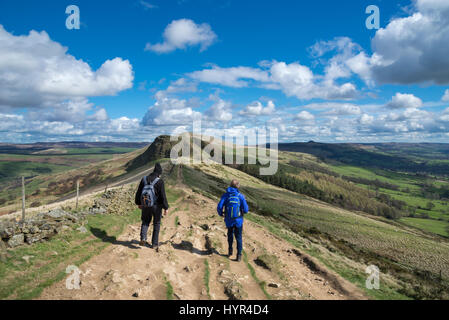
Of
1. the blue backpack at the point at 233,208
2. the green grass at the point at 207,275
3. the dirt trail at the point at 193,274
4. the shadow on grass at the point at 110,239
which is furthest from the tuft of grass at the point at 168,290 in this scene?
the blue backpack at the point at 233,208

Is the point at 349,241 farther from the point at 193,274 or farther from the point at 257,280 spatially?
the point at 193,274

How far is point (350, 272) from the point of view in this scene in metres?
13.1

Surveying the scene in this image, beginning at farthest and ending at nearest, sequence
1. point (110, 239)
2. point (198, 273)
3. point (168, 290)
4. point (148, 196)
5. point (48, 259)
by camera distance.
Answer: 1. point (110, 239)
2. point (148, 196)
3. point (198, 273)
4. point (48, 259)
5. point (168, 290)

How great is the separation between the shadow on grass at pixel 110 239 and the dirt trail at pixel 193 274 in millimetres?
47

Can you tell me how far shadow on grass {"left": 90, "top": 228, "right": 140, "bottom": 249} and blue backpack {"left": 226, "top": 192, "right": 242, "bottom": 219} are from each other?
15.6ft

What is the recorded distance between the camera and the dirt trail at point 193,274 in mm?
8180

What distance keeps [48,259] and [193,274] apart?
5.87 metres

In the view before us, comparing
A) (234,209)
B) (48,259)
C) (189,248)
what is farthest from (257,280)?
(48,259)

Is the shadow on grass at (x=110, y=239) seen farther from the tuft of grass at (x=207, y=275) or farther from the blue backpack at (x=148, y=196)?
the tuft of grass at (x=207, y=275)

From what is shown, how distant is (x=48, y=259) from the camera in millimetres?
9820

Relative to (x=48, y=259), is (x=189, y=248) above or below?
below

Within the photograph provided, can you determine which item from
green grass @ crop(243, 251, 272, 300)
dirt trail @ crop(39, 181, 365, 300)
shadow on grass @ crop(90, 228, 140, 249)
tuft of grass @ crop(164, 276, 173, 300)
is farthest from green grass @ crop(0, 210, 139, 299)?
green grass @ crop(243, 251, 272, 300)
